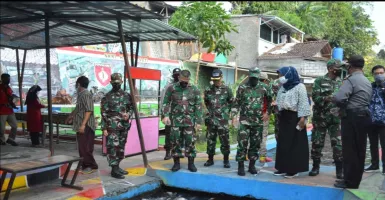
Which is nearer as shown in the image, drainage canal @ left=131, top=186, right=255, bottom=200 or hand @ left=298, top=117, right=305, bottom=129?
hand @ left=298, top=117, right=305, bottom=129

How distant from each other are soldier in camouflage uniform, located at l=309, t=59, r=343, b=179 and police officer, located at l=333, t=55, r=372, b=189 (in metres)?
0.61

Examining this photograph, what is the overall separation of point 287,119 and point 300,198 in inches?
44.6

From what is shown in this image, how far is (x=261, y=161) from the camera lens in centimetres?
655

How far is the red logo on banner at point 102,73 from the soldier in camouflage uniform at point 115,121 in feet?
26.4

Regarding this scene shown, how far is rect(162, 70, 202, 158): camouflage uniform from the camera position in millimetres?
5656

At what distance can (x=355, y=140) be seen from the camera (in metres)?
4.24

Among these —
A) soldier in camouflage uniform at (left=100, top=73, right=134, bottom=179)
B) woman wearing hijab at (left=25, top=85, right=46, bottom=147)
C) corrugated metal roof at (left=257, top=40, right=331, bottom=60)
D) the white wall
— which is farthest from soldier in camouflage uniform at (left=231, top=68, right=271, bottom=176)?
the white wall

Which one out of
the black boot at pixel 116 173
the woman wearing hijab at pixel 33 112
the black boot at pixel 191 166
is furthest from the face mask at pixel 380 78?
the woman wearing hijab at pixel 33 112

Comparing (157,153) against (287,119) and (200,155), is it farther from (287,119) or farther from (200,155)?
(287,119)

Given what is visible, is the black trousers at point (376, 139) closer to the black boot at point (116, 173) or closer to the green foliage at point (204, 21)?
the black boot at point (116, 173)

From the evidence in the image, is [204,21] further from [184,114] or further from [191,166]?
[191,166]

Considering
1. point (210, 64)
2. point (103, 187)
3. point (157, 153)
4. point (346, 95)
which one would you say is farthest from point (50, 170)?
point (210, 64)

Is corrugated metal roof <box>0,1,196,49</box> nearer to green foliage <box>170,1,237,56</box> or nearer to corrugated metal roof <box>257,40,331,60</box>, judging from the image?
green foliage <box>170,1,237,56</box>

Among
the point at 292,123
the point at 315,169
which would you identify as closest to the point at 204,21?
the point at 292,123
